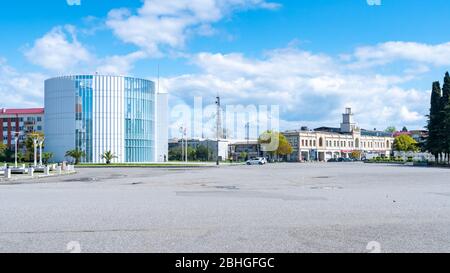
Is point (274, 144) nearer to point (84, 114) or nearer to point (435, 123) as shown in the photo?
point (84, 114)

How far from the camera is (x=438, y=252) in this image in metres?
7.08

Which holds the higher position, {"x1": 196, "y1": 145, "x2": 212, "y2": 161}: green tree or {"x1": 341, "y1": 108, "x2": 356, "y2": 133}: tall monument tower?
{"x1": 341, "y1": 108, "x2": 356, "y2": 133}: tall monument tower

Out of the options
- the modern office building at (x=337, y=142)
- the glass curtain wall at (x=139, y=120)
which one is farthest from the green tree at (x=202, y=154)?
the modern office building at (x=337, y=142)

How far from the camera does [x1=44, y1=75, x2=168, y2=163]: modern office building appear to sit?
100688 millimetres

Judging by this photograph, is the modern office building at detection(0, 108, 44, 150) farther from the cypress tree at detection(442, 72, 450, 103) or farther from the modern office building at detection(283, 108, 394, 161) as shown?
the cypress tree at detection(442, 72, 450, 103)

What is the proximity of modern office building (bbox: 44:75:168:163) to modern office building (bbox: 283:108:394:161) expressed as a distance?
54531 millimetres

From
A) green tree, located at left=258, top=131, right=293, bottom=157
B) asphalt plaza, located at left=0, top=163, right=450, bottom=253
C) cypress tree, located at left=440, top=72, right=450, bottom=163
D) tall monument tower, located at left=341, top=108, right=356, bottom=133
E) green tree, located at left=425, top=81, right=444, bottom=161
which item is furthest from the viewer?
tall monument tower, located at left=341, top=108, right=356, bottom=133

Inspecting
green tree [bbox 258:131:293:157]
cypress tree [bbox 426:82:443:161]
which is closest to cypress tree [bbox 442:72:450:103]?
cypress tree [bbox 426:82:443:161]

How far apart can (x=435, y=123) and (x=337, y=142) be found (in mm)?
83287

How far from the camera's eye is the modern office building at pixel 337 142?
144m

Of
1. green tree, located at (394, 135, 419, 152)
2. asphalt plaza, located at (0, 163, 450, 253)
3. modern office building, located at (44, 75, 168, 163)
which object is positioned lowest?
asphalt plaza, located at (0, 163, 450, 253)

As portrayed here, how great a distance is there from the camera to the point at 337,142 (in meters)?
157
